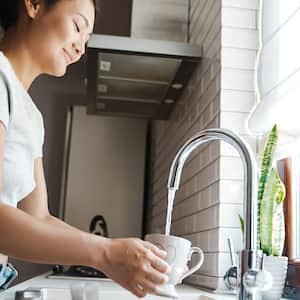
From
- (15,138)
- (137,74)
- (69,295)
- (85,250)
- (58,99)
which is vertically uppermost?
(58,99)

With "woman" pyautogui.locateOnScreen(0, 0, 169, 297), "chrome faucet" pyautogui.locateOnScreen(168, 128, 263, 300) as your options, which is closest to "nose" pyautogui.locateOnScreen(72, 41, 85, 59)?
"woman" pyautogui.locateOnScreen(0, 0, 169, 297)

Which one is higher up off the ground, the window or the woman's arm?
the window

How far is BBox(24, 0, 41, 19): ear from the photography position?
904 millimetres

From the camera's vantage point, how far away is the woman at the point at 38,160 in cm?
63

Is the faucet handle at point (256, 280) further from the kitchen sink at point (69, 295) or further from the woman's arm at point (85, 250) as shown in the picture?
the kitchen sink at point (69, 295)

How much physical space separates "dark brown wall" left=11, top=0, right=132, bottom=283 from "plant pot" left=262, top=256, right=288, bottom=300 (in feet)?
6.32

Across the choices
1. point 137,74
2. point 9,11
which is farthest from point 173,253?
point 137,74

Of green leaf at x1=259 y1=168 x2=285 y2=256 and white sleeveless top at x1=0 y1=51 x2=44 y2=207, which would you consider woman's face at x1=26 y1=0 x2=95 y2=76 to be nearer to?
white sleeveless top at x1=0 y1=51 x2=44 y2=207

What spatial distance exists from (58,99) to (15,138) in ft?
7.23

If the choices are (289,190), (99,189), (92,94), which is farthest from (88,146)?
(289,190)

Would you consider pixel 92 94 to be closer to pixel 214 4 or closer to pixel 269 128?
pixel 214 4

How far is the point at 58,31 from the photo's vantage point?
0.90 m

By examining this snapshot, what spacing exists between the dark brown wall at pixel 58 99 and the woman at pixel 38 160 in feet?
6.03

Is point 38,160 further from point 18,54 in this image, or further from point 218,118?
point 218,118
